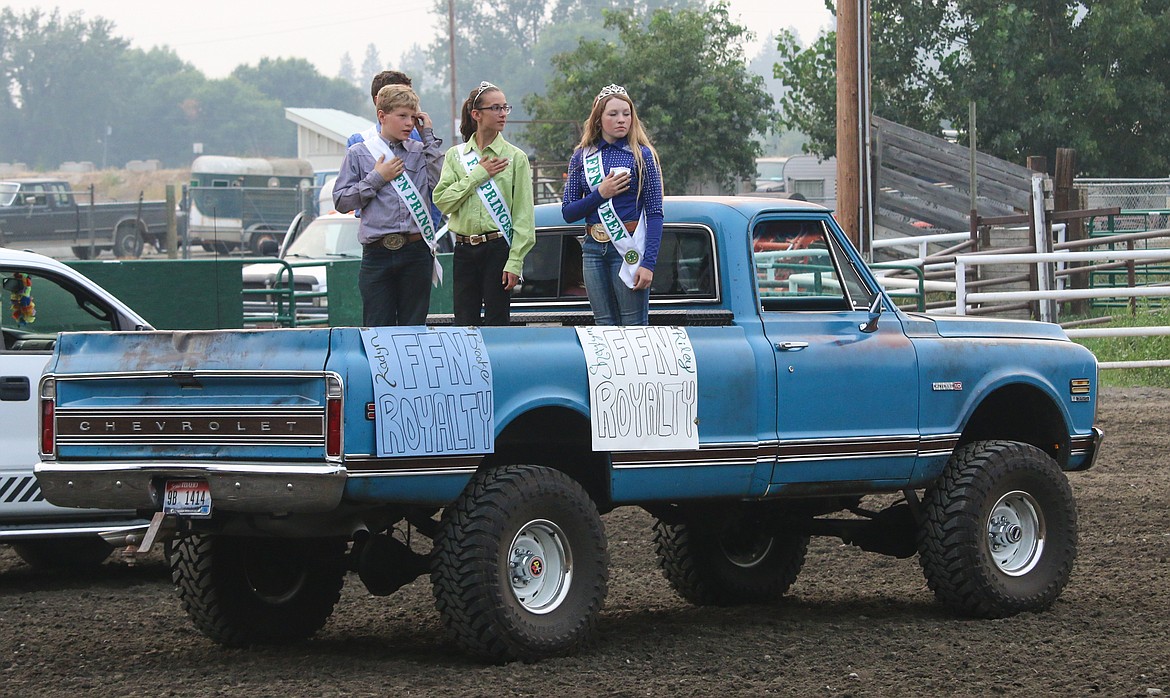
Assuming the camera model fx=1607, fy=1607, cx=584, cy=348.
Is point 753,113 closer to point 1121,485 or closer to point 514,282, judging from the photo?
point 1121,485

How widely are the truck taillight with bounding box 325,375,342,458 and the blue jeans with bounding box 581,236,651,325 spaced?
1.78 meters

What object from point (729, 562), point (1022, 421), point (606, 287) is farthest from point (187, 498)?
point (1022, 421)

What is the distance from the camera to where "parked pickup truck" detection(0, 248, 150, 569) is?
805 cm

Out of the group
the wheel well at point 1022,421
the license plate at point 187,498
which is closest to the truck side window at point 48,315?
the license plate at point 187,498

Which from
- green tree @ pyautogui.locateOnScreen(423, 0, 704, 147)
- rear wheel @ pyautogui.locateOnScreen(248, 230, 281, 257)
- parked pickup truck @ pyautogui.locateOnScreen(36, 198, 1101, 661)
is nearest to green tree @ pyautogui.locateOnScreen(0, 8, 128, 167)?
green tree @ pyautogui.locateOnScreen(423, 0, 704, 147)

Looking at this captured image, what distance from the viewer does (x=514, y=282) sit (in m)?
7.31

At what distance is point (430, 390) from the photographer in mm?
5961

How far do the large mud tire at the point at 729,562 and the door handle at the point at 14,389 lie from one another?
129 inches

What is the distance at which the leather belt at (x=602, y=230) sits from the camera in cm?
720

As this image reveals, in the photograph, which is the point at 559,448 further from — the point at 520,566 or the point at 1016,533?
the point at 1016,533

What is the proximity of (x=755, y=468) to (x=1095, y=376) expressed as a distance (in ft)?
7.03

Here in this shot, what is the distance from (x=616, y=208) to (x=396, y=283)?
3.81 ft

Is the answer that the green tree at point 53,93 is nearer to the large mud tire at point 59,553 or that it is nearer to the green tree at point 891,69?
the green tree at point 891,69

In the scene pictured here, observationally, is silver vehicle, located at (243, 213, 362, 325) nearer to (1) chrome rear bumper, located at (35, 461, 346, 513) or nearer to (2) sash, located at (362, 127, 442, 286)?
(2) sash, located at (362, 127, 442, 286)
